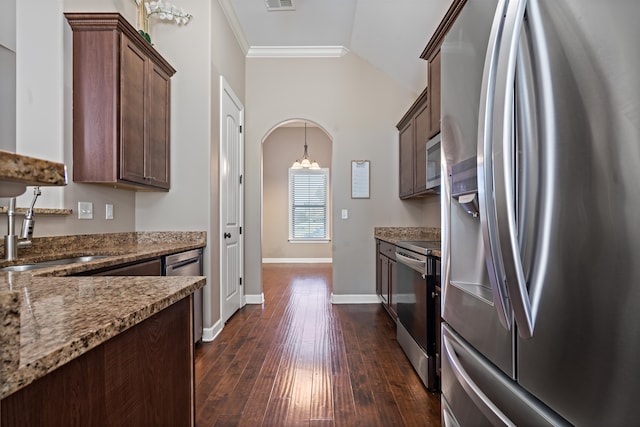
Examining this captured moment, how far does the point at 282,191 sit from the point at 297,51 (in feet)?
13.8

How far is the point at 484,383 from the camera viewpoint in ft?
3.18

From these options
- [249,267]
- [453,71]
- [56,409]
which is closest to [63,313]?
[56,409]

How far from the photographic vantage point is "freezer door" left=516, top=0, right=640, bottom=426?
538mm

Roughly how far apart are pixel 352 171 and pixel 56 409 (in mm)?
4054

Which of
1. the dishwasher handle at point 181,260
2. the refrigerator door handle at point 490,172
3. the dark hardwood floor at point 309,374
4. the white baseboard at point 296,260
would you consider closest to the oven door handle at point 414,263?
the dark hardwood floor at point 309,374

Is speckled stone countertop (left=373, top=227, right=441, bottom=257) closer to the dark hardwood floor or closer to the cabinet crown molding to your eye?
the dark hardwood floor

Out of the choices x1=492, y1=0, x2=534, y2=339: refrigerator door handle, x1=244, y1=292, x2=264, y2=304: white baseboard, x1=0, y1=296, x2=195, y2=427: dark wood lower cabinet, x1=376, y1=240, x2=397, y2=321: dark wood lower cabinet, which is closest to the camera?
x1=0, y1=296, x2=195, y2=427: dark wood lower cabinet

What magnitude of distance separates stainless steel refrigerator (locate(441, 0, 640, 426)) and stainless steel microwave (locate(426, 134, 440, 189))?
63.8 inches

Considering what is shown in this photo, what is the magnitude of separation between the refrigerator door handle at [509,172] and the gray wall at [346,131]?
3697 millimetres

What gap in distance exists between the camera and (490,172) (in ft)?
2.58

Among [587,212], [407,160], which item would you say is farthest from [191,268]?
[587,212]

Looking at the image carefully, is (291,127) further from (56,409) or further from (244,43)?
(56,409)

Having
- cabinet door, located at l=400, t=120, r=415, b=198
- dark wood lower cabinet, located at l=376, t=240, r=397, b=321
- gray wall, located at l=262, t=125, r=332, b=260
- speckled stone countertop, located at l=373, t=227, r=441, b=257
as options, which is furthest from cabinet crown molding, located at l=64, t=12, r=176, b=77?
gray wall, located at l=262, t=125, r=332, b=260

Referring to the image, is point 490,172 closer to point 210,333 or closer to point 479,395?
point 479,395
